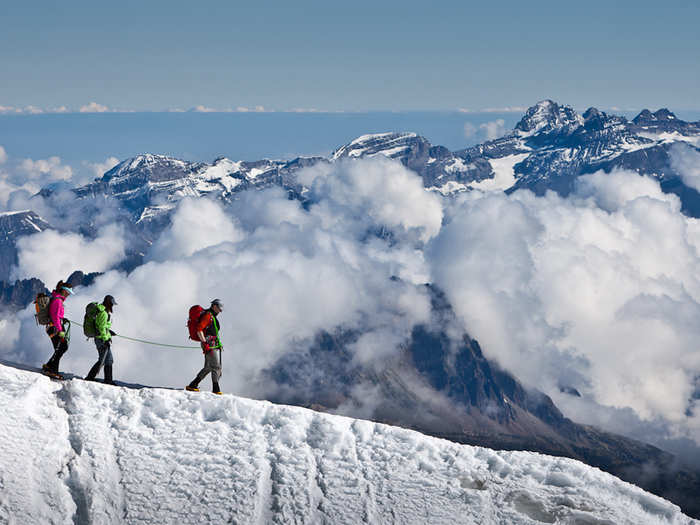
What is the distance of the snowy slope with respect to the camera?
98.4 ft

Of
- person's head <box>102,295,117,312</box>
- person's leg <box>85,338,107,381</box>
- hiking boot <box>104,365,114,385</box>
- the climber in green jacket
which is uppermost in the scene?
person's head <box>102,295,117,312</box>

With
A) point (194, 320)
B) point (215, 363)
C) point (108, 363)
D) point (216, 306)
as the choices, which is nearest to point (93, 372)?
point (108, 363)

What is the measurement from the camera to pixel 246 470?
32406mm

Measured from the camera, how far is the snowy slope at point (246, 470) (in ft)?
98.4

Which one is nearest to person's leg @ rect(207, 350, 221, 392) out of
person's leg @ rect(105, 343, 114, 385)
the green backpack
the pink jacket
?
person's leg @ rect(105, 343, 114, 385)

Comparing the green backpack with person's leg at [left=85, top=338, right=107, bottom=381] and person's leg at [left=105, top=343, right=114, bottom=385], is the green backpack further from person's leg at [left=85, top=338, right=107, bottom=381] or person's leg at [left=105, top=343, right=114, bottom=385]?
person's leg at [left=105, top=343, right=114, bottom=385]

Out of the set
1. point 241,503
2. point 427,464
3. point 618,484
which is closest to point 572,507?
point 618,484

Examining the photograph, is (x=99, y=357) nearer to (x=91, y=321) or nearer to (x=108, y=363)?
(x=108, y=363)

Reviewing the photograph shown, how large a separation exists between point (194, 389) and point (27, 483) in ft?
37.2

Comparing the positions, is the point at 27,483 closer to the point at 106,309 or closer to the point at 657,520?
the point at 106,309

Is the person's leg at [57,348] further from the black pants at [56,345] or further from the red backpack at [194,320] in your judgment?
the red backpack at [194,320]

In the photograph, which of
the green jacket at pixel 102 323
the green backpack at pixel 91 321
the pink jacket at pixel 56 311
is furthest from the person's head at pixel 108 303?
the pink jacket at pixel 56 311

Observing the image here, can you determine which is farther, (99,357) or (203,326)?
(99,357)

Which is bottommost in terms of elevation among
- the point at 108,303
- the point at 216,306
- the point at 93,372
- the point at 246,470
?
the point at 246,470
